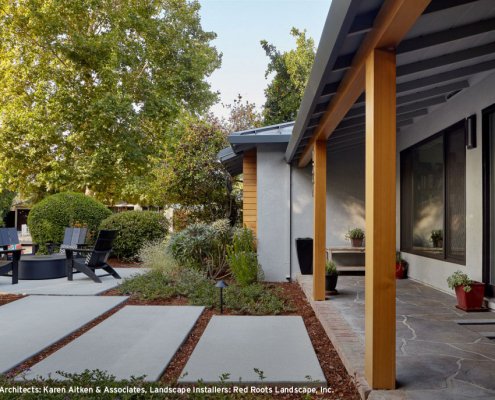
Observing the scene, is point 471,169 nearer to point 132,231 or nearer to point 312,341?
point 312,341

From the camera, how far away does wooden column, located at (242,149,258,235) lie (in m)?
9.16

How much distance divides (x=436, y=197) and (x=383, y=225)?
457 centimetres

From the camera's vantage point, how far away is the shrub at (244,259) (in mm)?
7344

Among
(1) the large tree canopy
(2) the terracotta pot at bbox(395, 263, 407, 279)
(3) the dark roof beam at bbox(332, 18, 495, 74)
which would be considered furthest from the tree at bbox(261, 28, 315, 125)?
(3) the dark roof beam at bbox(332, 18, 495, 74)

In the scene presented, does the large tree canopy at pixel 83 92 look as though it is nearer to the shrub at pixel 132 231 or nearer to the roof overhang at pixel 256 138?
the shrub at pixel 132 231

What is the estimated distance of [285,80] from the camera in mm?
22844

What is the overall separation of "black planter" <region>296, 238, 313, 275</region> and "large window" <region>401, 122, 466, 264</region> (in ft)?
5.95

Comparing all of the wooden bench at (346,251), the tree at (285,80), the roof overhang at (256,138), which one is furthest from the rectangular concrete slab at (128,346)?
the tree at (285,80)

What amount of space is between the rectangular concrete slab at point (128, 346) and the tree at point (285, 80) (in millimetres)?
17530

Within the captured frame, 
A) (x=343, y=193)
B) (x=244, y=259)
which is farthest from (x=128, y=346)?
(x=343, y=193)

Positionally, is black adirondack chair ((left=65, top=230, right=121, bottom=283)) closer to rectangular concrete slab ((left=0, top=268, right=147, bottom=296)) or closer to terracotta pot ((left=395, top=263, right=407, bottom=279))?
rectangular concrete slab ((left=0, top=268, right=147, bottom=296))

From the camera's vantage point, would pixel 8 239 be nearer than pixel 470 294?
No

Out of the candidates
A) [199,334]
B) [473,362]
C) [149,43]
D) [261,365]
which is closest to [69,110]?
[149,43]

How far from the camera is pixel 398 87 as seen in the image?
4281 mm
